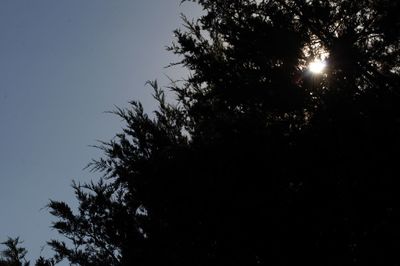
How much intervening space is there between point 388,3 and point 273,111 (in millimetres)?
4807

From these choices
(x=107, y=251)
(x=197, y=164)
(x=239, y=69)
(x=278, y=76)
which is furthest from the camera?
(x=107, y=251)

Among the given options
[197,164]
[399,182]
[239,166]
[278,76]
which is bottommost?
[399,182]

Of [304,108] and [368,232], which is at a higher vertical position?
[304,108]

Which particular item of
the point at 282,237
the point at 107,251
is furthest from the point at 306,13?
the point at 107,251

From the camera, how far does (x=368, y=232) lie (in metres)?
6.08

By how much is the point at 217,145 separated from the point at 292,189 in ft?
4.43

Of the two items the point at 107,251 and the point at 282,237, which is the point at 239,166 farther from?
the point at 107,251

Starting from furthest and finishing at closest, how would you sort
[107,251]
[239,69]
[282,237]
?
[107,251] < [239,69] < [282,237]

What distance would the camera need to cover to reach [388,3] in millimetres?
10352

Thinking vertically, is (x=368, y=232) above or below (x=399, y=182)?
below

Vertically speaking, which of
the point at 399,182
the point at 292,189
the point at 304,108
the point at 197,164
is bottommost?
the point at 399,182

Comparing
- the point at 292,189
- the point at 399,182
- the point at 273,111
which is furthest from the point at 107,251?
the point at 399,182

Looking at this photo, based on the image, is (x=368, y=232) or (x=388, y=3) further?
(x=388, y=3)

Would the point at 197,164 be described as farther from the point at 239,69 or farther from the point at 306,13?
the point at 306,13
